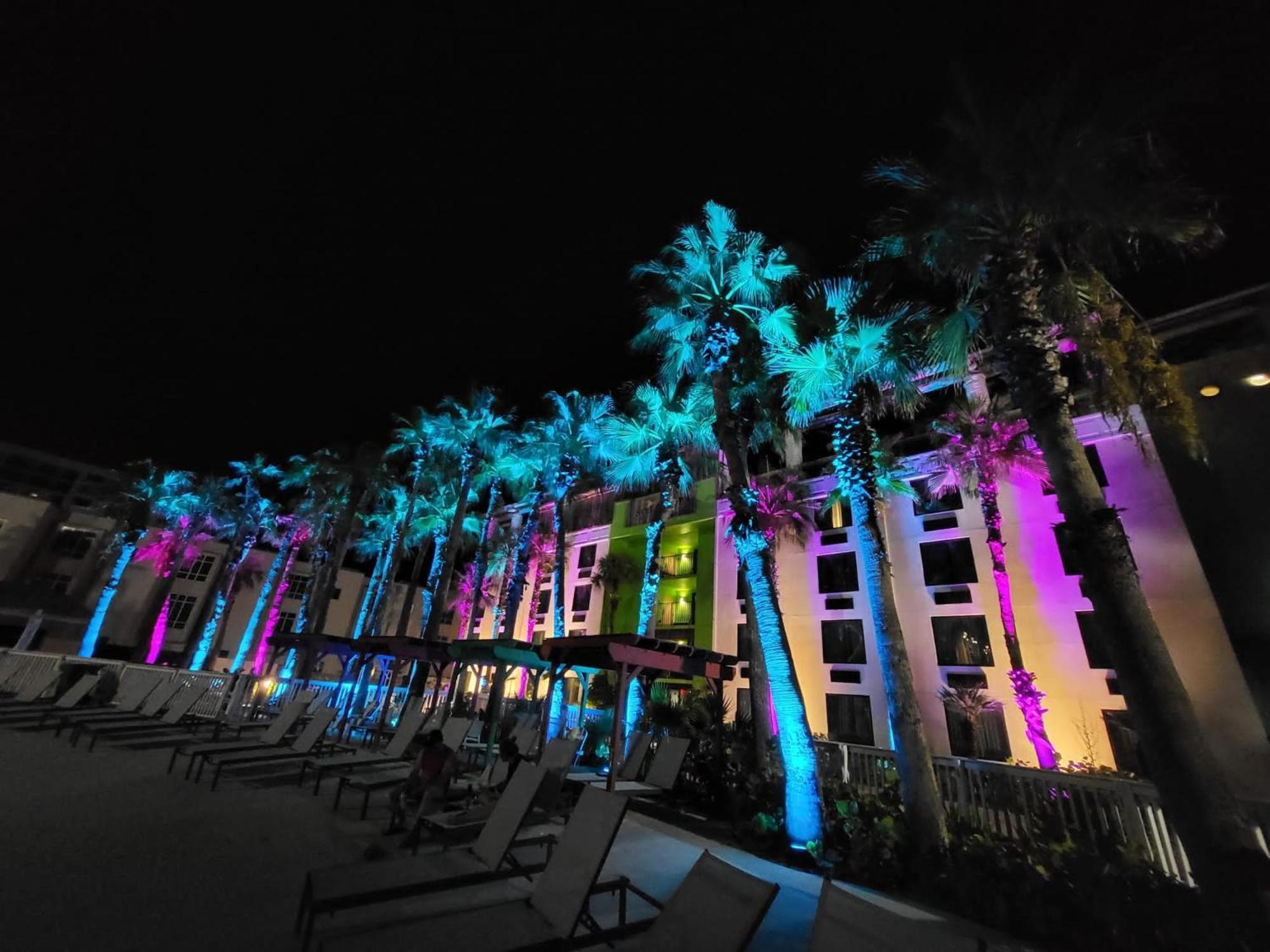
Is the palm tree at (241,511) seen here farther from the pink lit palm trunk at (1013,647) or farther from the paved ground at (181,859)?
the pink lit palm trunk at (1013,647)

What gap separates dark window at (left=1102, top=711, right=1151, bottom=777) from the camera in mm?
14391

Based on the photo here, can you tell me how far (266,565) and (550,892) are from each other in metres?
48.4

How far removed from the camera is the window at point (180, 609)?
37375 mm

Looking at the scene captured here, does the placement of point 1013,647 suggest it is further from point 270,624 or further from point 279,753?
point 270,624

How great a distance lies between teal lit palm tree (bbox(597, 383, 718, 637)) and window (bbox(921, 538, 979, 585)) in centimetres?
1032

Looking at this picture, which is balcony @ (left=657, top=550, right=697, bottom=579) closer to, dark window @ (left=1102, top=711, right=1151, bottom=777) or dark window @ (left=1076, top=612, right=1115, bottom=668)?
dark window @ (left=1076, top=612, right=1115, bottom=668)

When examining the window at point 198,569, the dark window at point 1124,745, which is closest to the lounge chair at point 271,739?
the dark window at point 1124,745

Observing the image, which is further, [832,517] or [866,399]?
[832,517]

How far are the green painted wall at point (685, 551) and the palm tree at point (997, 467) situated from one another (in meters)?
11.9

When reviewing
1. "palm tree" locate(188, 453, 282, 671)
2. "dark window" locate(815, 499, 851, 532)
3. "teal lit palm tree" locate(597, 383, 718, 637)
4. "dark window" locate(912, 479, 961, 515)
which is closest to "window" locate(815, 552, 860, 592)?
"dark window" locate(815, 499, 851, 532)

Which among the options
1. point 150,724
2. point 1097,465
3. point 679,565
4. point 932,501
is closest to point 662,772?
point 150,724

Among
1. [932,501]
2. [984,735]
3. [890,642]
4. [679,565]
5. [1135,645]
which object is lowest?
[984,735]

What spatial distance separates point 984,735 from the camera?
663 inches

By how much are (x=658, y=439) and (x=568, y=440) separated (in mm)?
5245
